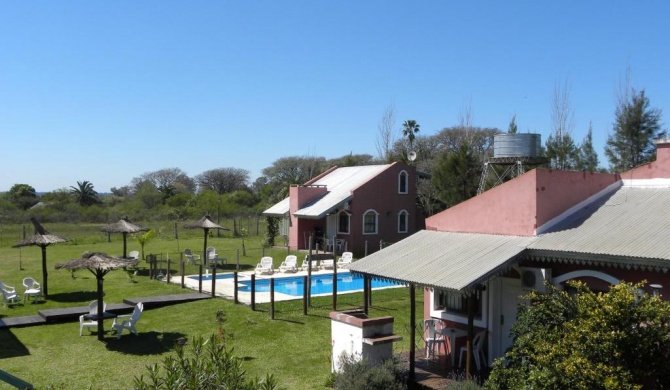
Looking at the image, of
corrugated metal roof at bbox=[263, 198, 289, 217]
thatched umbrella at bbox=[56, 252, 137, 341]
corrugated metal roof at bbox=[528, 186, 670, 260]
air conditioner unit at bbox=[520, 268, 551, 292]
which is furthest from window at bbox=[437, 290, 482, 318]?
corrugated metal roof at bbox=[263, 198, 289, 217]

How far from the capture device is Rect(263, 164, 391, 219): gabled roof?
110 ft

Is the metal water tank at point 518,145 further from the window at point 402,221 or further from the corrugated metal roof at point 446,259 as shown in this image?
the window at point 402,221

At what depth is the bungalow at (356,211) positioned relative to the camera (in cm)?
3419

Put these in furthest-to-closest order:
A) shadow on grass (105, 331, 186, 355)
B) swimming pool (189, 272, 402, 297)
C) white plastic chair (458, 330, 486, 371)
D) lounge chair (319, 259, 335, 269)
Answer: lounge chair (319, 259, 335, 269)
swimming pool (189, 272, 402, 297)
shadow on grass (105, 331, 186, 355)
white plastic chair (458, 330, 486, 371)

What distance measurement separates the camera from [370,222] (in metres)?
35.2

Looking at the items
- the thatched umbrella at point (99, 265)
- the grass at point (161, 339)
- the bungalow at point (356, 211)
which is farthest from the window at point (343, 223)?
the thatched umbrella at point (99, 265)

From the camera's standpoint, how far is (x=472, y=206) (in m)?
12.5

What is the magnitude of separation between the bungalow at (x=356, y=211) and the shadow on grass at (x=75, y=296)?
1456cm

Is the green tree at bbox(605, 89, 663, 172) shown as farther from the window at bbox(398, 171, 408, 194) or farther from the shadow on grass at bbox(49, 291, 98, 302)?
the shadow on grass at bbox(49, 291, 98, 302)

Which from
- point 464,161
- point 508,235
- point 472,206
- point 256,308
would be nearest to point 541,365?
point 508,235

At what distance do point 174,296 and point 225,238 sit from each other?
22.1 metres

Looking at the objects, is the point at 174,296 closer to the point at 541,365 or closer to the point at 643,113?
the point at 541,365

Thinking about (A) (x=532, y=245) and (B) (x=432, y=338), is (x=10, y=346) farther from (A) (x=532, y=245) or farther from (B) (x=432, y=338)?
(A) (x=532, y=245)

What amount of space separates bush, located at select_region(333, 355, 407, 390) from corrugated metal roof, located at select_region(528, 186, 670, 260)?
3396mm
